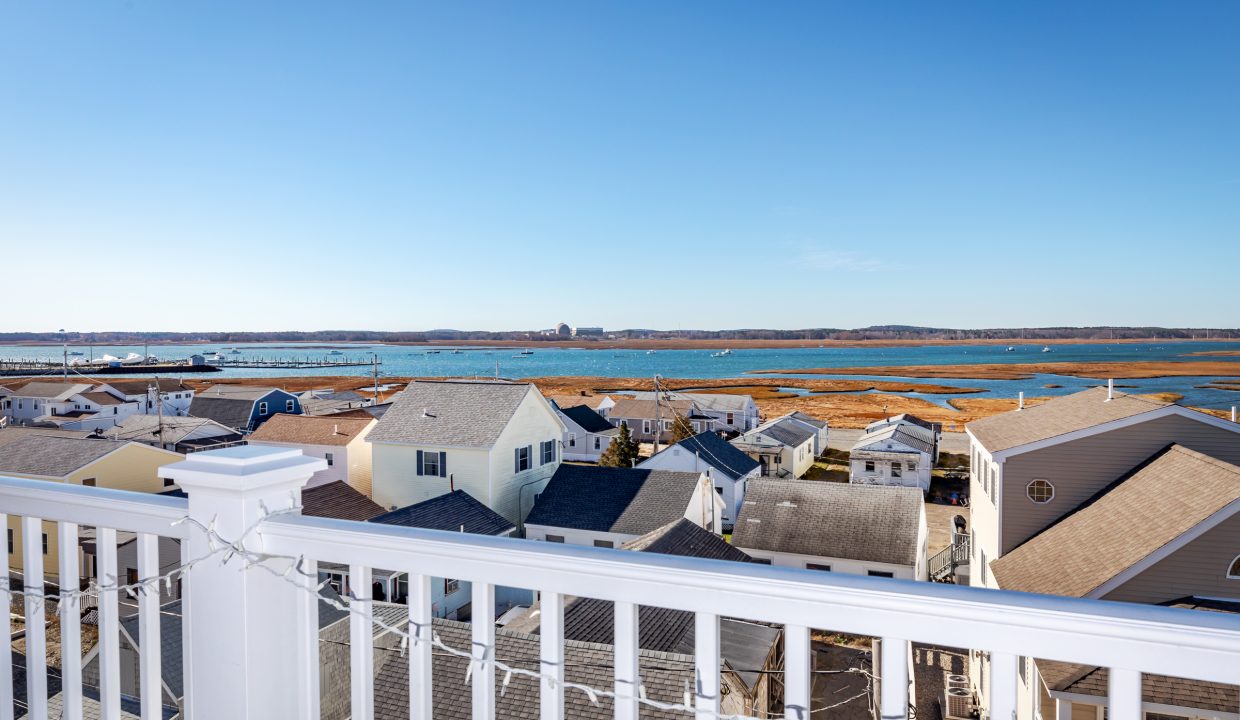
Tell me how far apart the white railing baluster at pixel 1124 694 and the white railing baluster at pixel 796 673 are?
0.49 meters

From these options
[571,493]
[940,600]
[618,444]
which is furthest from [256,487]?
[618,444]

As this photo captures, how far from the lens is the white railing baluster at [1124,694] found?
111 cm

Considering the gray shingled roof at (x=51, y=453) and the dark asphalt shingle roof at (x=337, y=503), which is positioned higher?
the gray shingled roof at (x=51, y=453)

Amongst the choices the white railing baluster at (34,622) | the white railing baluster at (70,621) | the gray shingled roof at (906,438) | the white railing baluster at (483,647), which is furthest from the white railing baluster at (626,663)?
the gray shingled roof at (906,438)

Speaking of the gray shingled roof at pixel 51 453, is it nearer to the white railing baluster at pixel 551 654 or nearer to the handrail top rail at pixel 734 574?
the handrail top rail at pixel 734 574

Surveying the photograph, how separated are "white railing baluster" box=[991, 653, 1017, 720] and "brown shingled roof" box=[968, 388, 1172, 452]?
499 inches

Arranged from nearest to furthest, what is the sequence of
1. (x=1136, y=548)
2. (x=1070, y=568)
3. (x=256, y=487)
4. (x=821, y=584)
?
(x=821, y=584) < (x=256, y=487) < (x=1136, y=548) < (x=1070, y=568)

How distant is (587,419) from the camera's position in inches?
1464

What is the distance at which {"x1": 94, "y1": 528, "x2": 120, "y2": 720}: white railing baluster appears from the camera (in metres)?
1.85

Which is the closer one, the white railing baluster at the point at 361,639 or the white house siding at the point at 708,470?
the white railing baluster at the point at 361,639

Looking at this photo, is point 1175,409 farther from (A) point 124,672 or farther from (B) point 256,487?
(A) point 124,672

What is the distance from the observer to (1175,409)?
11.2m

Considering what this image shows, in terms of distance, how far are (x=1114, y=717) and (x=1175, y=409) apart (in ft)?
43.4

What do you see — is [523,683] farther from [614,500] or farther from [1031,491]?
[614,500]
